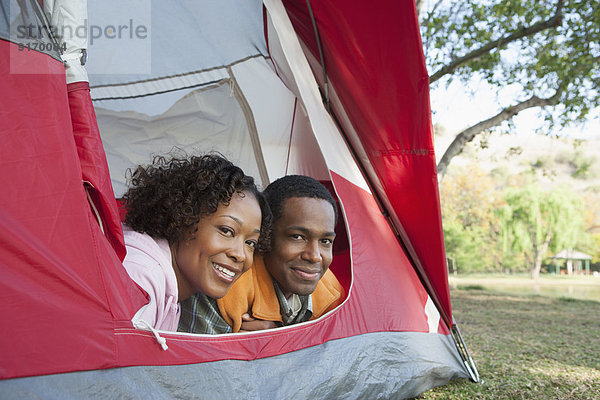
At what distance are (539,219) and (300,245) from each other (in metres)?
15.4

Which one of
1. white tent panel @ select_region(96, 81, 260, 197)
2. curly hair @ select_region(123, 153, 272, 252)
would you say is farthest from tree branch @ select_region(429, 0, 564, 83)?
curly hair @ select_region(123, 153, 272, 252)

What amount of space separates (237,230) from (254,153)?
5.31 ft

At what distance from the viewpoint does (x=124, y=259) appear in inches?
56.7

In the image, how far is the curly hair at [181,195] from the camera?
64.0 inches

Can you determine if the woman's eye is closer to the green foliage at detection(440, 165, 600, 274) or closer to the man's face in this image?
the man's face

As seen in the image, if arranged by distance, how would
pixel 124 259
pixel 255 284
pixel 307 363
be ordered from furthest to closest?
pixel 255 284 → pixel 307 363 → pixel 124 259

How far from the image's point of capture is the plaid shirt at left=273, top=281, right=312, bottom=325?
192cm

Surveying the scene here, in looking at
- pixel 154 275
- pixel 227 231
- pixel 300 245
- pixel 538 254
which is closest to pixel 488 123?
pixel 300 245

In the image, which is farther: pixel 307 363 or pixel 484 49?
pixel 484 49

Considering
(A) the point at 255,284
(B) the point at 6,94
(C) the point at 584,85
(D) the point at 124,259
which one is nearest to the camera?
(B) the point at 6,94

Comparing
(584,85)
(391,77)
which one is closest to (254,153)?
(391,77)

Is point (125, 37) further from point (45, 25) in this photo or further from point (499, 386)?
point (499, 386)

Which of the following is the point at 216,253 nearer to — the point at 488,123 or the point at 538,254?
the point at 488,123

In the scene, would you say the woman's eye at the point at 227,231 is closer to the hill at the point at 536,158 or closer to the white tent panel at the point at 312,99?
the white tent panel at the point at 312,99
